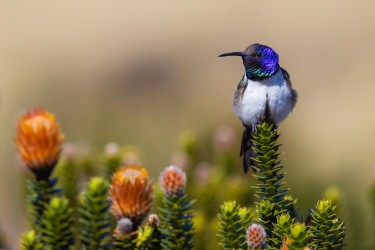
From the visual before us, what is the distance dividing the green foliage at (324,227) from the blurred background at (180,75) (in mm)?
3589

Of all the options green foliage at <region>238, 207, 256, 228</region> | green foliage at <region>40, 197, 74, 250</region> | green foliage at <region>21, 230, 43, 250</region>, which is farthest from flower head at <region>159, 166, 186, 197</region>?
green foliage at <region>21, 230, 43, 250</region>

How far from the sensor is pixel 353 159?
8688 millimetres

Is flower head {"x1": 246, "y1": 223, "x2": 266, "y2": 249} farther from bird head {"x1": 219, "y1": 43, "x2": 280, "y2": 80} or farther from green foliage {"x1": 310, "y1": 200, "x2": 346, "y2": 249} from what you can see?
bird head {"x1": 219, "y1": 43, "x2": 280, "y2": 80}

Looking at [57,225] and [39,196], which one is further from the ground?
[39,196]

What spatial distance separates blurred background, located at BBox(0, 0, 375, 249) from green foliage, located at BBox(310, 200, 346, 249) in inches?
141

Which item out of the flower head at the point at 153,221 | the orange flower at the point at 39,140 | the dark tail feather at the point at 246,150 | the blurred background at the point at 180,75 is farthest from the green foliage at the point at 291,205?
the blurred background at the point at 180,75

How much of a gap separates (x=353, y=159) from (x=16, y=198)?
3.85m

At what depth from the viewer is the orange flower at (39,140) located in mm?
2877

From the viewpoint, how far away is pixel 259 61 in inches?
154

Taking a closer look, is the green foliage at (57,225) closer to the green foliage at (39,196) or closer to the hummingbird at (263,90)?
the green foliage at (39,196)

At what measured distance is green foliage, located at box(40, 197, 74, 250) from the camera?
2779 mm

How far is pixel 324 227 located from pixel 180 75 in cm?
1009

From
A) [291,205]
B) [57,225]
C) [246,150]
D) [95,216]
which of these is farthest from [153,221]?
[246,150]

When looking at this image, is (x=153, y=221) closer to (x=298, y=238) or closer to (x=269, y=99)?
(x=298, y=238)
